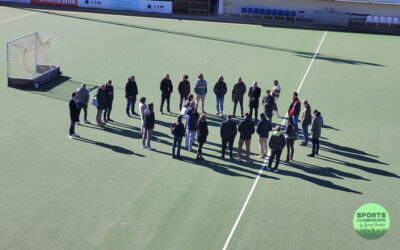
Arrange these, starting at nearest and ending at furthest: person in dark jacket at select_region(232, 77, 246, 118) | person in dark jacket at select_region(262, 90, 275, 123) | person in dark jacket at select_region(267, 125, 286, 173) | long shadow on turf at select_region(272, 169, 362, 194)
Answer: long shadow on turf at select_region(272, 169, 362, 194)
person in dark jacket at select_region(267, 125, 286, 173)
person in dark jacket at select_region(262, 90, 275, 123)
person in dark jacket at select_region(232, 77, 246, 118)

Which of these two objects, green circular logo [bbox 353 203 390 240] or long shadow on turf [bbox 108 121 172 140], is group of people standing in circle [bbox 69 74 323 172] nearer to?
long shadow on turf [bbox 108 121 172 140]

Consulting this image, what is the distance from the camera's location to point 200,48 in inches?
1222

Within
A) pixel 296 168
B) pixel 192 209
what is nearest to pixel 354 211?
pixel 296 168

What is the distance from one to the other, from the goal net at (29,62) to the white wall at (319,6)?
16.6 meters

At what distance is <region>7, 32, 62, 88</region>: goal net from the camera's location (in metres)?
24.0

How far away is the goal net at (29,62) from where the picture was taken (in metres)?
24.0

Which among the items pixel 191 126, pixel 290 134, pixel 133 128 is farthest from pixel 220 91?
pixel 290 134

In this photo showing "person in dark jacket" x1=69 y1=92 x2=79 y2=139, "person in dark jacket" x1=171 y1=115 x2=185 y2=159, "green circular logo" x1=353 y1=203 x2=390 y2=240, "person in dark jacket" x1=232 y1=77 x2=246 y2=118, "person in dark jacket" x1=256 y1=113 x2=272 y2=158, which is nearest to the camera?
"green circular logo" x1=353 y1=203 x2=390 y2=240

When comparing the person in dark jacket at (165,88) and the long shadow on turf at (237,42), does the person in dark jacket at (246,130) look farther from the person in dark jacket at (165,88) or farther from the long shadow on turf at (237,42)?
the long shadow on turf at (237,42)

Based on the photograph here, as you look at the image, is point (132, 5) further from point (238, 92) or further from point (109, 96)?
point (109, 96)

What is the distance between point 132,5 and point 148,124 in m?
22.2

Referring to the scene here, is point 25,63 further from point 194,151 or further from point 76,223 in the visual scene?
point 76,223

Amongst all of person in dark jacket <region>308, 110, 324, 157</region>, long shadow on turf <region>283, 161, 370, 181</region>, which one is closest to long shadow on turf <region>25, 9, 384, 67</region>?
person in dark jacket <region>308, 110, 324, 157</region>

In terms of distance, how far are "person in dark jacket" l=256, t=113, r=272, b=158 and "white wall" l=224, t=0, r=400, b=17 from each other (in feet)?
73.2
